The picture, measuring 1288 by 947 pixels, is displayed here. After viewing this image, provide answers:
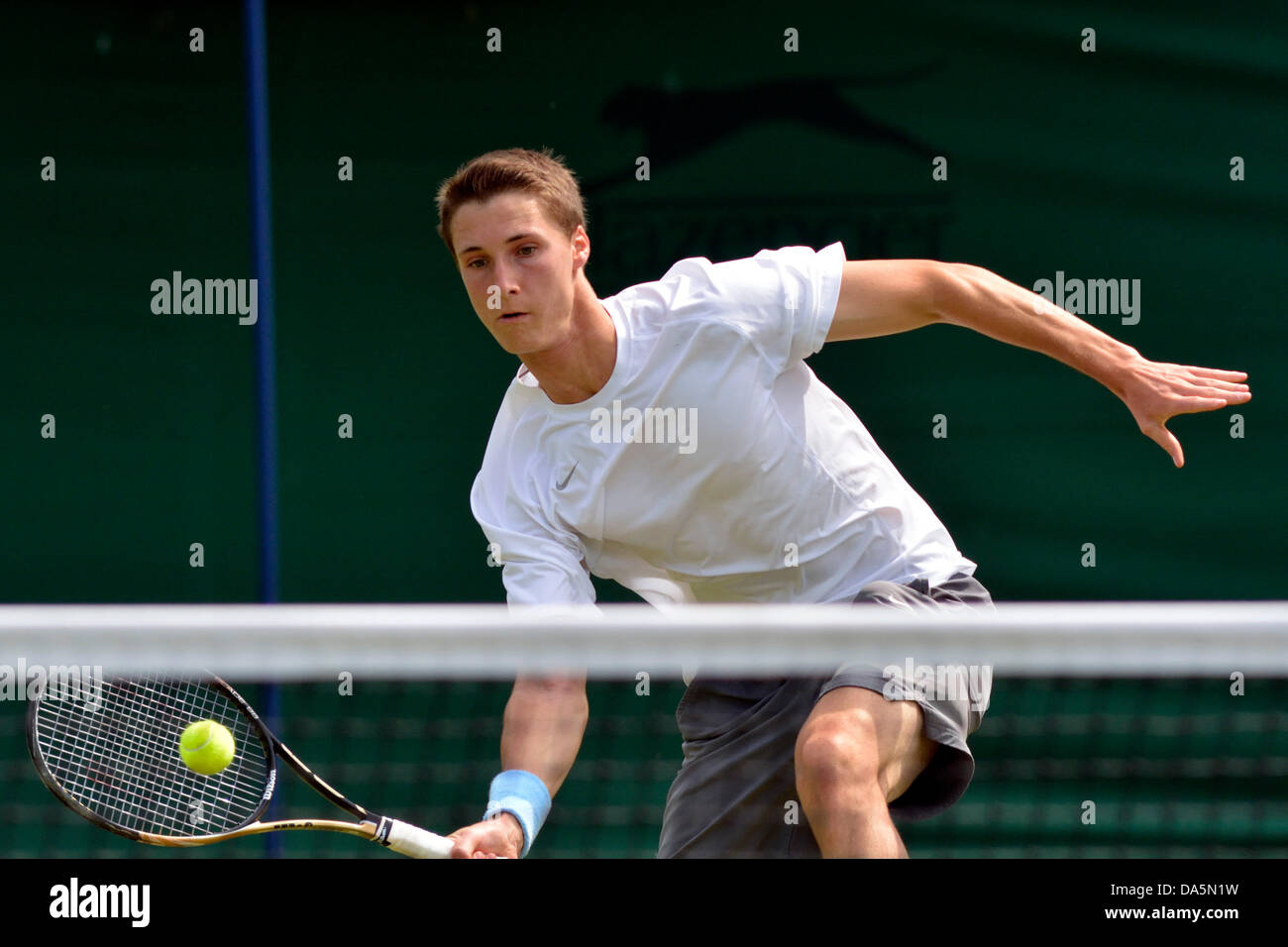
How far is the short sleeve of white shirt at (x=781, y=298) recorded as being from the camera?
273cm

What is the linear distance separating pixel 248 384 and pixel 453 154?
823mm

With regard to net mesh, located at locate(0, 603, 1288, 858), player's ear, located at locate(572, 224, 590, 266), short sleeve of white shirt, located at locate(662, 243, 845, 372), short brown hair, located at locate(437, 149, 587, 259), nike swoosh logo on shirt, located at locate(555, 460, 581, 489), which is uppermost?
short brown hair, located at locate(437, 149, 587, 259)

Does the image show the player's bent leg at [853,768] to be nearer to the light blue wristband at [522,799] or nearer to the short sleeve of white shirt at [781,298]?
the light blue wristband at [522,799]

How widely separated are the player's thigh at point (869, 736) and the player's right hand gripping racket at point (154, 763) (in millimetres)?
653

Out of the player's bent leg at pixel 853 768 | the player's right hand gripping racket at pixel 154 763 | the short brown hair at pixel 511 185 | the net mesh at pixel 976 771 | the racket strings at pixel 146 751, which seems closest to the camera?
the player's bent leg at pixel 853 768

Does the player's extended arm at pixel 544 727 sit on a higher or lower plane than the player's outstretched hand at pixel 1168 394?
lower

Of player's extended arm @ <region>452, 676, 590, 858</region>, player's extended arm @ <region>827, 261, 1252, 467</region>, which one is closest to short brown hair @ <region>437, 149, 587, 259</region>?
player's extended arm @ <region>827, 261, 1252, 467</region>

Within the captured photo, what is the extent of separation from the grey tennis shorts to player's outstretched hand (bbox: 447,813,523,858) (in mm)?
445

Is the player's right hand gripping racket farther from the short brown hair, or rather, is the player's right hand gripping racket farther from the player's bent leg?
the short brown hair

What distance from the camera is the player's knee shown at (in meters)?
2.38

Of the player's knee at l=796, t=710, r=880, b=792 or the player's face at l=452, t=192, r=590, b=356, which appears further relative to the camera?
the player's face at l=452, t=192, r=590, b=356

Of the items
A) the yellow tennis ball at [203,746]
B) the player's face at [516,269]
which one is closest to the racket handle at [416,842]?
the yellow tennis ball at [203,746]

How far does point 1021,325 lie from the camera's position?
2.61 metres
